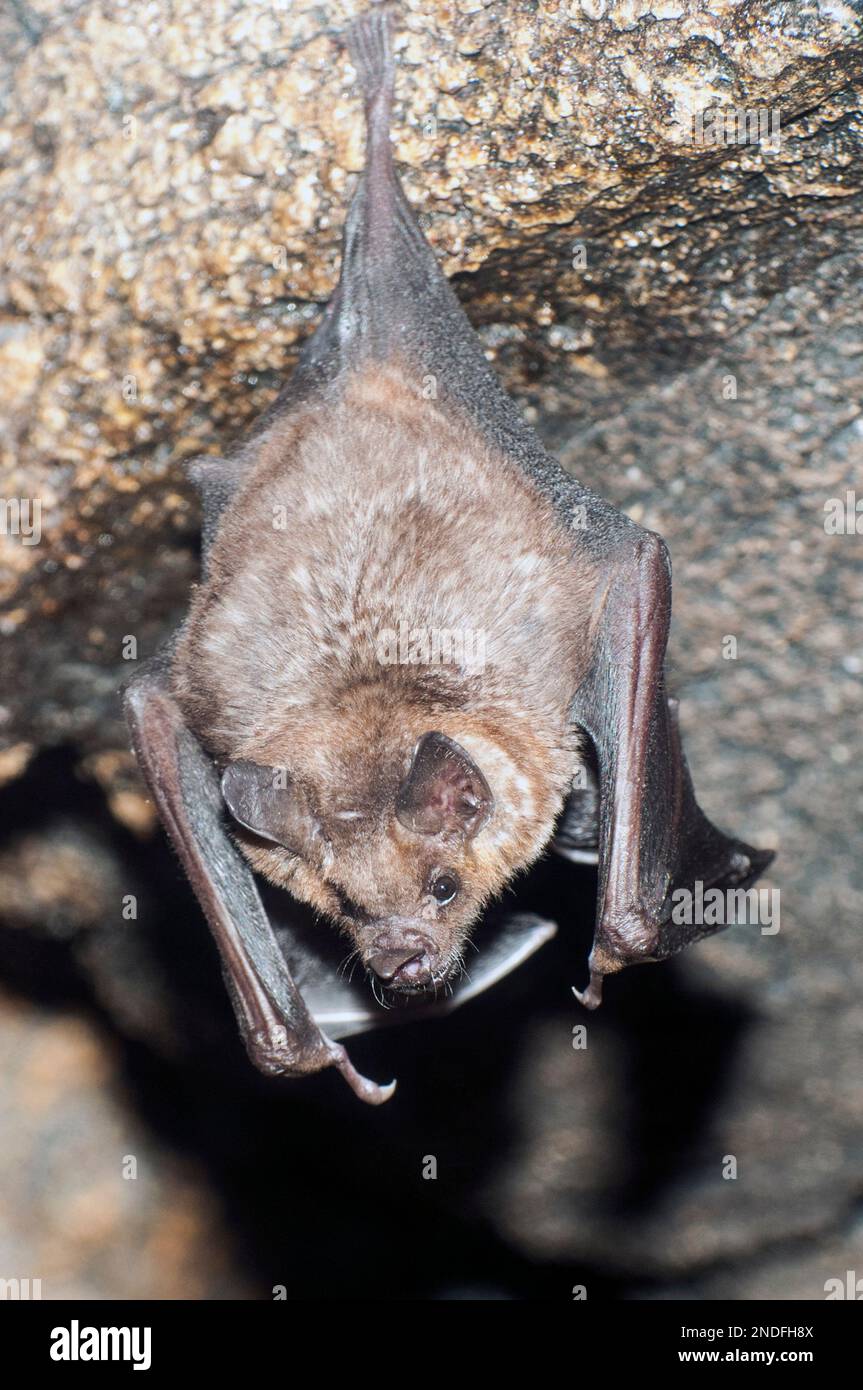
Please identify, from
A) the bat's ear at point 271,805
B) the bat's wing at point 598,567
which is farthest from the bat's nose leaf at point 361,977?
the bat's ear at point 271,805

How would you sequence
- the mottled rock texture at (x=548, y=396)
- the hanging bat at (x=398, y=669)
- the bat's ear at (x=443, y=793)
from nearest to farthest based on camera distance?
1. the bat's ear at (x=443, y=793)
2. the hanging bat at (x=398, y=669)
3. the mottled rock texture at (x=548, y=396)

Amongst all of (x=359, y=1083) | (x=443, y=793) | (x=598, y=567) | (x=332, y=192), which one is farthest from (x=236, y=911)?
(x=332, y=192)

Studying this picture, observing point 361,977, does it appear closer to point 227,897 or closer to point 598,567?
point 227,897

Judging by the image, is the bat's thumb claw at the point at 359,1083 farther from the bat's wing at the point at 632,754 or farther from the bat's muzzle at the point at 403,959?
the bat's wing at the point at 632,754

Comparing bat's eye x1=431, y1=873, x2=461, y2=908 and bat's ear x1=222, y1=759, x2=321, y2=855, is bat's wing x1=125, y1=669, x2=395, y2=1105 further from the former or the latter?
bat's eye x1=431, y1=873, x2=461, y2=908

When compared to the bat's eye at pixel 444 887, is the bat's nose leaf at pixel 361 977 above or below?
below

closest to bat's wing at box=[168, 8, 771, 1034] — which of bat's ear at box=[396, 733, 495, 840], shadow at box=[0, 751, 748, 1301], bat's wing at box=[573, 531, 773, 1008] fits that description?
bat's wing at box=[573, 531, 773, 1008]

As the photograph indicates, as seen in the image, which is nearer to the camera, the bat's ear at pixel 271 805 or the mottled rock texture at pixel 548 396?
the bat's ear at pixel 271 805
